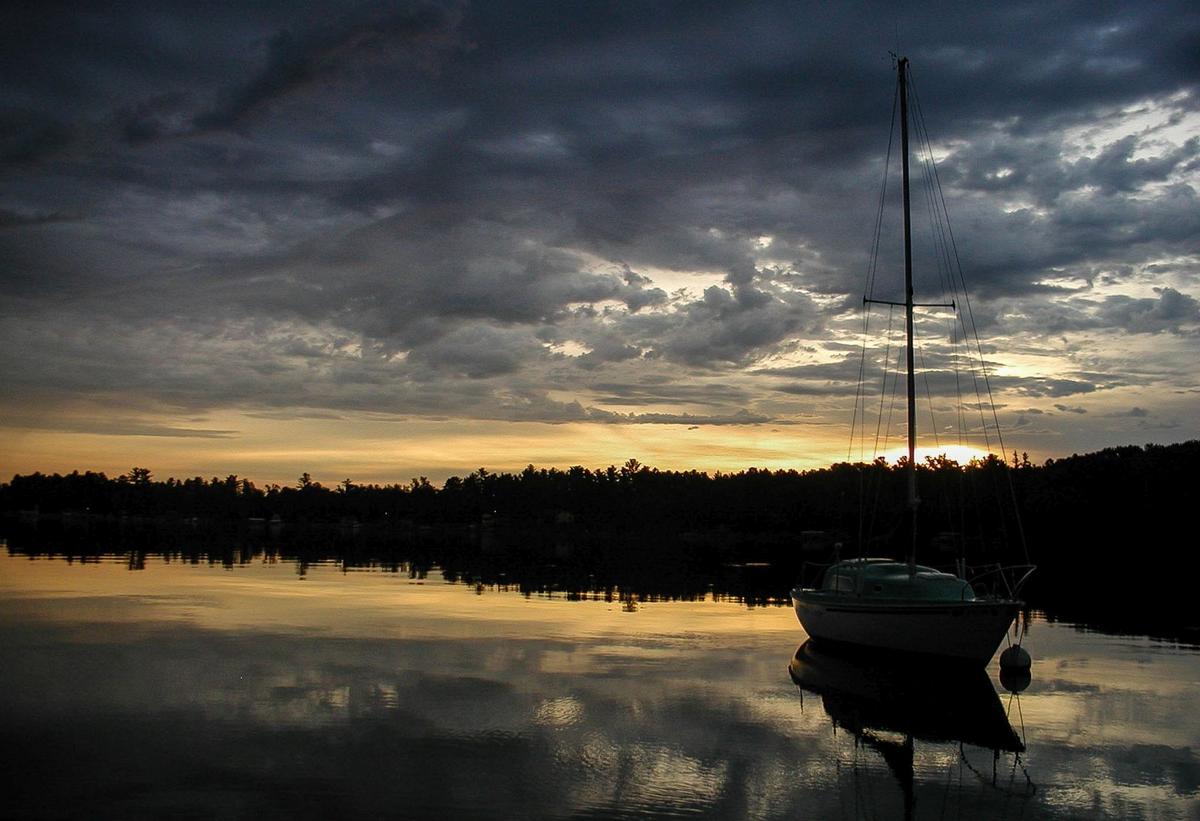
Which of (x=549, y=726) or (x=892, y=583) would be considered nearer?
(x=549, y=726)

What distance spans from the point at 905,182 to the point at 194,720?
26.5 m

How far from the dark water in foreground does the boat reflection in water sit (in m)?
0.09

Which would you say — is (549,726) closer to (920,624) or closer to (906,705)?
(906,705)

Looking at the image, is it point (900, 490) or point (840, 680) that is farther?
point (900, 490)

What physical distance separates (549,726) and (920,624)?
1196cm

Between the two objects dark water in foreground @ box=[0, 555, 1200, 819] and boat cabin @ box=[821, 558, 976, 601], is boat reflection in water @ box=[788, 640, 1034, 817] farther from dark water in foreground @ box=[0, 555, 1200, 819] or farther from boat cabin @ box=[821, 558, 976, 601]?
boat cabin @ box=[821, 558, 976, 601]

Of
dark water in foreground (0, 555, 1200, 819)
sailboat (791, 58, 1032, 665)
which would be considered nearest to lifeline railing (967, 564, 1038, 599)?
sailboat (791, 58, 1032, 665)

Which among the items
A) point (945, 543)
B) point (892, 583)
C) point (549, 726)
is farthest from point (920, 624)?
point (945, 543)

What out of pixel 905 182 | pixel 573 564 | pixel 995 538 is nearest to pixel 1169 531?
pixel 995 538

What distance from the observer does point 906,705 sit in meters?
22.2

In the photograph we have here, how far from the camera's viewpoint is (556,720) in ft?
63.6

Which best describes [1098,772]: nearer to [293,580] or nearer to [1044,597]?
[1044,597]

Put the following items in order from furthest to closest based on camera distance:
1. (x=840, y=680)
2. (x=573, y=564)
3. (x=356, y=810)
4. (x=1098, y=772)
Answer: (x=573, y=564)
(x=840, y=680)
(x=1098, y=772)
(x=356, y=810)

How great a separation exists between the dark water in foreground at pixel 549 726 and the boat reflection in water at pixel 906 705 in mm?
93
